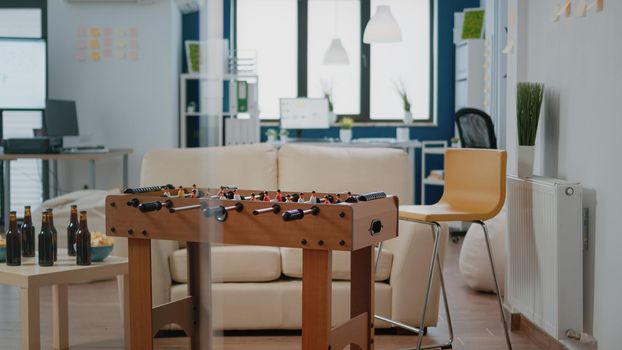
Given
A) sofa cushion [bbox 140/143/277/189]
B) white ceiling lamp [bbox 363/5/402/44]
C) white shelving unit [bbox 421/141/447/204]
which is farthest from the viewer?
white shelving unit [bbox 421/141/447/204]

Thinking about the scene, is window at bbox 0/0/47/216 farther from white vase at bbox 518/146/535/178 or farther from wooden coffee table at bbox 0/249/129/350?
white vase at bbox 518/146/535/178

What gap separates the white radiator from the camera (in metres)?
2.87

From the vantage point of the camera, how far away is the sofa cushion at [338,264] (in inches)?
136

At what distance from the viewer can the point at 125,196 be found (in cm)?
264

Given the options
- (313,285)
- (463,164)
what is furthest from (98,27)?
(313,285)

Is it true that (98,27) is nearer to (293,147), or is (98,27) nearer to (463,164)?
(293,147)

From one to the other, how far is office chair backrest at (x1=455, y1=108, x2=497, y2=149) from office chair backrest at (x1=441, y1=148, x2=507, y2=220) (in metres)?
1.99

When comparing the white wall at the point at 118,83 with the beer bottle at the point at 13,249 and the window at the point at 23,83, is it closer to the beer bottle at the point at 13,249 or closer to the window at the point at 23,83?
the window at the point at 23,83

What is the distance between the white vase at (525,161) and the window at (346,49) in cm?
534

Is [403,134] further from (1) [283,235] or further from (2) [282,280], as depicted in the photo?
(1) [283,235]

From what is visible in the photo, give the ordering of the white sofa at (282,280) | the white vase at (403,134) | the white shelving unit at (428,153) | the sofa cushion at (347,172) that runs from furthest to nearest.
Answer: the white vase at (403,134), the white shelving unit at (428,153), the sofa cushion at (347,172), the white sofa at (282,280)

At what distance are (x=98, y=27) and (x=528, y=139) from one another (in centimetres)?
501

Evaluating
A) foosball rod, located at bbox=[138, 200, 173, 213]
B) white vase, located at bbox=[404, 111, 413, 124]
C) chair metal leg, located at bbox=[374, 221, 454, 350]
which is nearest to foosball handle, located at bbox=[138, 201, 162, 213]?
foosball rod, located at bbox=[138, 200, 173, 213]

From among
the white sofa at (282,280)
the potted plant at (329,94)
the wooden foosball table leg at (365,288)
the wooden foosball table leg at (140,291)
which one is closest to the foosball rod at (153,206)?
the wooden foosball table leg at (140,291)
